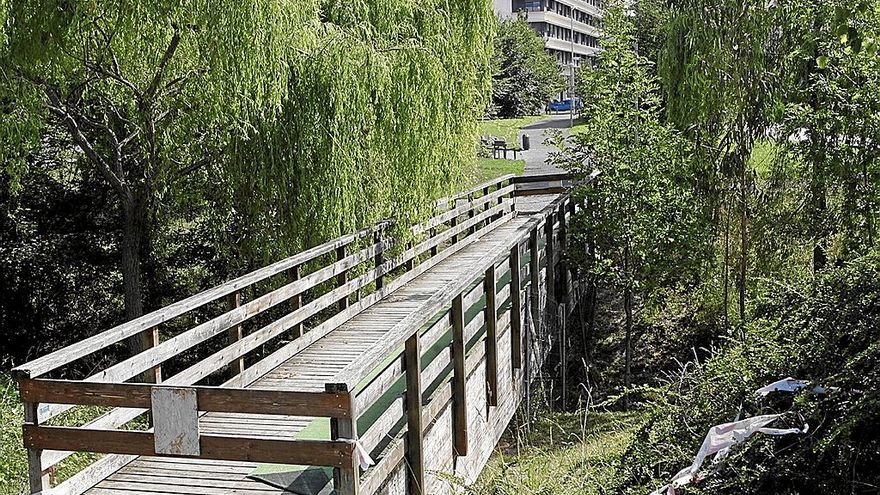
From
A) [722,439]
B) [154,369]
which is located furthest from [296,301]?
[722,439]

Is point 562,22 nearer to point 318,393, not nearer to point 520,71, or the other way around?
point 520,71

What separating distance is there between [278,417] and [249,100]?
151 inches

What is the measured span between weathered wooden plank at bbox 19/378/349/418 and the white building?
70429mm

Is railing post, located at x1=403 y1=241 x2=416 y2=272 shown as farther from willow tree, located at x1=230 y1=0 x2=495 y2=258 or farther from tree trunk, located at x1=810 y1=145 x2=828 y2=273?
tree trunk, located at x1=810 y1=145 x2=828 y2=273

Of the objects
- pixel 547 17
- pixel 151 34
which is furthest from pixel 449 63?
pixel 547 17

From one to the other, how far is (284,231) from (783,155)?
22.0 ft

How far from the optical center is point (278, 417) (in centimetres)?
706

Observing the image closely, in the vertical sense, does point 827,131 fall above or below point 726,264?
above

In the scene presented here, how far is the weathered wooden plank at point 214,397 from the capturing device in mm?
5125

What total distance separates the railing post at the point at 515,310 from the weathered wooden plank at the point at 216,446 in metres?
5.26

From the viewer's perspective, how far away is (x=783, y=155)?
13438 millimetres

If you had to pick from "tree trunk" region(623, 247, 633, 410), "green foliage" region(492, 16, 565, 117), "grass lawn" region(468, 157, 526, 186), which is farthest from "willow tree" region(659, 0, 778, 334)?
"green foliage" region(492, 16, 565, 117)

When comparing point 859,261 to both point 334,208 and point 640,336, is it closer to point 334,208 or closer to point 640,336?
point 334,208

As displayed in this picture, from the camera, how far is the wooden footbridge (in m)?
5.32
